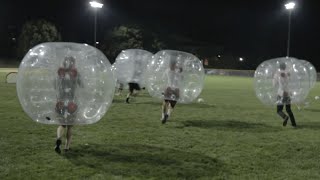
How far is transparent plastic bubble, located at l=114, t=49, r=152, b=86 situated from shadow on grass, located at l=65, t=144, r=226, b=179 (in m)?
9.07

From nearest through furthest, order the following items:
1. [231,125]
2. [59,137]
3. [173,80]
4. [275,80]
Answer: [59,137] < [173,80] < [275,80] < [231,125]

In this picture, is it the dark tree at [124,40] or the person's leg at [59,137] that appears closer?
the person's leg at [59,137]

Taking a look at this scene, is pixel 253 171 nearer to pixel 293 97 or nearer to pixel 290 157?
pixel 290 157

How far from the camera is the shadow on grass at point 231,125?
13681 millimetres

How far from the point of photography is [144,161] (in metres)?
8.98

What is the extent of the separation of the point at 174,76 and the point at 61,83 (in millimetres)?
5329

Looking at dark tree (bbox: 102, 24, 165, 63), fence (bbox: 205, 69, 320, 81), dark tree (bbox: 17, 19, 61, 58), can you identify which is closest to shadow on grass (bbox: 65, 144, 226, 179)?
fence (bbox: 205, 69, 320, 81)

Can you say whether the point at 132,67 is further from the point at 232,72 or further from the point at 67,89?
the point at 232,72

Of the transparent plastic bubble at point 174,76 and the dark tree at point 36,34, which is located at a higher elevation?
the dark tree at point 36,34

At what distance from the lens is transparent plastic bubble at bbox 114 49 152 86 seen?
63.3 ft

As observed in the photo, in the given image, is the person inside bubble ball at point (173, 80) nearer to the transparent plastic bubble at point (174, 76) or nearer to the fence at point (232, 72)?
the transparent plastic bubble at point (174, 76)

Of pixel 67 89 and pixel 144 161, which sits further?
pixel 144 161

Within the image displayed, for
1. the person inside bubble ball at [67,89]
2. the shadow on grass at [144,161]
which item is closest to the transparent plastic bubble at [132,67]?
the shadow on grass at [144,161]

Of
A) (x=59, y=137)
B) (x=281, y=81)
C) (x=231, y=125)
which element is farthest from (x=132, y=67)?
(x=59, y=137)
